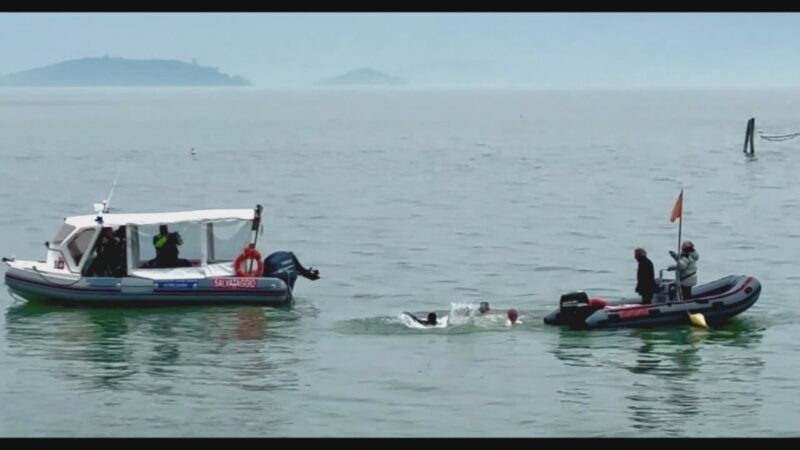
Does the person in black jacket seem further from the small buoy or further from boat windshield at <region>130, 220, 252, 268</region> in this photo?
boat windshield at <region>130, 220, 252, 268</region>

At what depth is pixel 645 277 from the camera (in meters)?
30.2

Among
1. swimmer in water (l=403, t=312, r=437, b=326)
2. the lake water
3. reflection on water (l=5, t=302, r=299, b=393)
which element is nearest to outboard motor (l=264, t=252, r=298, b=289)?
the lake water

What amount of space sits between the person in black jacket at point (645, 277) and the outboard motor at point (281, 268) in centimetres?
947

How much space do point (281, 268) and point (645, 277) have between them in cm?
989

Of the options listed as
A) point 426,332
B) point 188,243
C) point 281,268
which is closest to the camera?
point 426,332

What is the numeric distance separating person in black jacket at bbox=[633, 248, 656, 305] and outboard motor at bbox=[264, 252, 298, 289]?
9.47 meters

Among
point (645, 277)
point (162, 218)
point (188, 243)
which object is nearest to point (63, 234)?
point (162, 218)

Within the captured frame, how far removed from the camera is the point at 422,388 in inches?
1013

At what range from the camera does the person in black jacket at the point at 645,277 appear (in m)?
29.9

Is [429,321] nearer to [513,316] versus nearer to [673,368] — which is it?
[513,316]

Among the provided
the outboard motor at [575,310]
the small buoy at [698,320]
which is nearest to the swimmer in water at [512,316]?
the outboard motor at [575,310]

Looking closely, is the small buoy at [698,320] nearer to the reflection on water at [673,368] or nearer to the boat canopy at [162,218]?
the reflection on water at [673,368]
